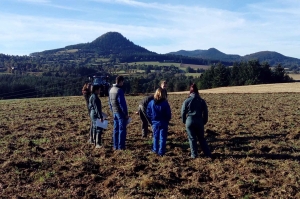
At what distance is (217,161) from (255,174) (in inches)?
48.9

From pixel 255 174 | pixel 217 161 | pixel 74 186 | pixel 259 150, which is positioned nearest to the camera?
pixel 74 186

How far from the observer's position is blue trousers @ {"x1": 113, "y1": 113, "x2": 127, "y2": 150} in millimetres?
10008

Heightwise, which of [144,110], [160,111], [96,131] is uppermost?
[160,111]

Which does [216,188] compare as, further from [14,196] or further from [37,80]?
[37,80]

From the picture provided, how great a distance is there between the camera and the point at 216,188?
6977 millimetres

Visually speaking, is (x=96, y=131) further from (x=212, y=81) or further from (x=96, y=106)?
(x=212, y=81)

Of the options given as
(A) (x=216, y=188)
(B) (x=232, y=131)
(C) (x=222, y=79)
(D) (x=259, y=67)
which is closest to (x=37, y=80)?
(C) (x=222, y=79)

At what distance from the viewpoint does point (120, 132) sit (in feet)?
33.0

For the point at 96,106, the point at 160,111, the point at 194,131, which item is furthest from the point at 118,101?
the point at 194,131

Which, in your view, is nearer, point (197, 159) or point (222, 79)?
point (197, 159)

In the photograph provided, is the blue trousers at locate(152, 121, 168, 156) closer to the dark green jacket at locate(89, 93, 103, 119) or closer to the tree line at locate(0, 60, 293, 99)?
the dark green jacket at locate(89, 93, 103, 119)

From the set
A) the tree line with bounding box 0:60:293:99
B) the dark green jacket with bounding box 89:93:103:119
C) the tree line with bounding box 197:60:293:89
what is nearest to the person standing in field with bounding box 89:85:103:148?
the dark green jacket with bounding box 89:93:103:119

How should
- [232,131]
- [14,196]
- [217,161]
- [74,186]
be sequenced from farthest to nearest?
1. [232,131]
2. [217,161]
3. [74,186]
4. [14,196]

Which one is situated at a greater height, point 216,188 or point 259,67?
point 259,67
